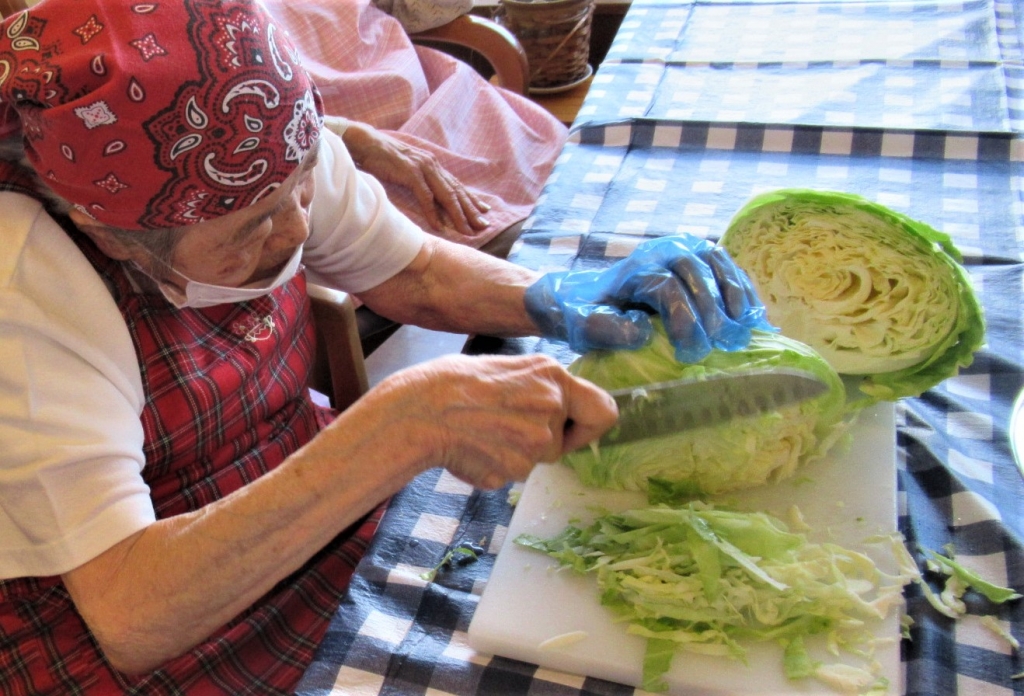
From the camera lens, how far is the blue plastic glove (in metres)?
1.01

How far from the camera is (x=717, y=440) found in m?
0.98

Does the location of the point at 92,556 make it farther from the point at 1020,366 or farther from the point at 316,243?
the point at 1020,366

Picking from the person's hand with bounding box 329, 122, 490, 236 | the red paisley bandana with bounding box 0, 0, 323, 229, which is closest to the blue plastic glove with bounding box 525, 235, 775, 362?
the red paisley bandana with bounding box 0, 0, 323, 229

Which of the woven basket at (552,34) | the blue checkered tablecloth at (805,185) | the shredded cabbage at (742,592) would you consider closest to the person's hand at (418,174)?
the blue checkered tablecloth at (805,185)

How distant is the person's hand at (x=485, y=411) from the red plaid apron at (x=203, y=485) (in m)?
0.32

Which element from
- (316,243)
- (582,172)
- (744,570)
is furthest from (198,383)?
(582,172)

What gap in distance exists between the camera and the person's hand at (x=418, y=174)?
1.79m

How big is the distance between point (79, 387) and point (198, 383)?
17 centimetres

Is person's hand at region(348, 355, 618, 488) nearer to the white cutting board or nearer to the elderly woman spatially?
the elderly woman

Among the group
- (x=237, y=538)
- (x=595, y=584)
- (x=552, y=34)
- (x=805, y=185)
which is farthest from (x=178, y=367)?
(x=552, y=34)

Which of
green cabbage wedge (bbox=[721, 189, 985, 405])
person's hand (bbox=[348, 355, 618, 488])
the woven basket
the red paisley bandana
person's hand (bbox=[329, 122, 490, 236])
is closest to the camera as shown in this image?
the red paisley bandana

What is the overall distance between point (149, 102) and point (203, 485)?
1.86 ft

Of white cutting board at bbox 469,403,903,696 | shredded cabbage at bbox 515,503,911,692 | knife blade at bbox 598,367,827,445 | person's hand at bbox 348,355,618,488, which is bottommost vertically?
white cutting board at bbox 469,403,903,696

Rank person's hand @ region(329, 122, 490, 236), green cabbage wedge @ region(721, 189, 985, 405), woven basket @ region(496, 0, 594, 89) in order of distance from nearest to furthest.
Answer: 1. green cabbage wedge @ region(721, 189, 985, 405)
2. person's hand @ region(329, 122, 490, 236)
3. woven basket @ region(496, 0, 594, 89)
